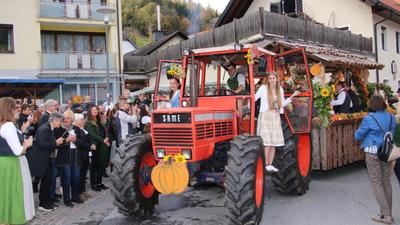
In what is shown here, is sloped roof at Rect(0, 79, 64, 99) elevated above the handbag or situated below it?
above

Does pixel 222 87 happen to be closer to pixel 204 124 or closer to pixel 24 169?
pixel 204 124

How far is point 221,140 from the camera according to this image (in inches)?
277

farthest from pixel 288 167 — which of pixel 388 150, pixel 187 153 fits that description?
pixel 187 153

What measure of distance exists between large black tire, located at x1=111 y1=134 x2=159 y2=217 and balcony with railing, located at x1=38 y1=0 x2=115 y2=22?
21.2m

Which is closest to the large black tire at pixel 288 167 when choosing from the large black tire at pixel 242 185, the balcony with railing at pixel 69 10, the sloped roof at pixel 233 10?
the large black tire at pixel 242 185

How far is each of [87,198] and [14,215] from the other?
107 inches

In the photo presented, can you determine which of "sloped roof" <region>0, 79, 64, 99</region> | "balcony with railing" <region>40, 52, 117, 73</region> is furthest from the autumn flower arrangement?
"balcony with railing" <region>40, 52, 117, 73</region>

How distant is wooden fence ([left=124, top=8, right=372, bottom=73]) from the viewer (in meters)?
18.2

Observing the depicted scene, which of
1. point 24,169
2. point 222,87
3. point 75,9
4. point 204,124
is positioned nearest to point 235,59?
point 222,87

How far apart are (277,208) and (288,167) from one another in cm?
72

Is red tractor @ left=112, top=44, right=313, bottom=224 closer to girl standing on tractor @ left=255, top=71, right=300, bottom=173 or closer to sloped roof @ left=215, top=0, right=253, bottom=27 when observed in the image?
girl standing on tractor @ left=255, top=71, right=300, bottom=173

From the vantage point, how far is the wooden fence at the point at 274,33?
18.2 m

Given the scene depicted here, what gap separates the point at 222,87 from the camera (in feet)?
25.6

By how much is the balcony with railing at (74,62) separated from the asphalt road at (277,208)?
1896 centimetres
